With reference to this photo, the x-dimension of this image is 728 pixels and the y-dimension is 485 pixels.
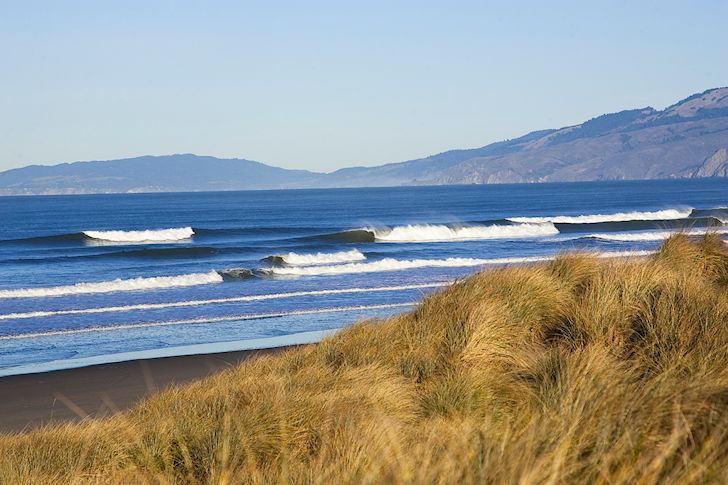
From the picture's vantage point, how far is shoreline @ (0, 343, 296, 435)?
11.1m

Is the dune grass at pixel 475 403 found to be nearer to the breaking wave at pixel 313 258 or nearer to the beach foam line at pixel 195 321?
the beach foam line at pixel 195 321

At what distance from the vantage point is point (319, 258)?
35.6 meters

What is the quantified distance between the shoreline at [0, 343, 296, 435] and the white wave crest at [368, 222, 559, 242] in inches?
1315

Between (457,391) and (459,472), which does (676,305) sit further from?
(459,472)

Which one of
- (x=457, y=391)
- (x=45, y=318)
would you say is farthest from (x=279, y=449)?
(x=45, y=318)

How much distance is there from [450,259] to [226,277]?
8.43m

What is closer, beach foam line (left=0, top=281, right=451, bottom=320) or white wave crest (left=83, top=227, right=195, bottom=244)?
beach foam line (left=0, top=281, right=451, bottom=320)

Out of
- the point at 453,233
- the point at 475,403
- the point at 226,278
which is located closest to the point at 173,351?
the point at 475,403

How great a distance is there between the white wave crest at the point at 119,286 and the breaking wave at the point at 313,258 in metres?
5.63

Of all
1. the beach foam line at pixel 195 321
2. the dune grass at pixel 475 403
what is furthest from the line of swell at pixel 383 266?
the dune grass at pixel 475 403

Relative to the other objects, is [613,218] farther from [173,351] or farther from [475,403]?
[475,403]

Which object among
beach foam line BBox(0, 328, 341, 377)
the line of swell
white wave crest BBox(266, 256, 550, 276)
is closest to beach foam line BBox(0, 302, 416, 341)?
beach foam line BBox(0, 328, 341, 377)

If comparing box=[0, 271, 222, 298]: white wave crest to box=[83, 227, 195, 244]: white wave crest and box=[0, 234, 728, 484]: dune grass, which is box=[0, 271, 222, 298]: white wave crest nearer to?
box=[0, 234, 728, 484]: dune grass

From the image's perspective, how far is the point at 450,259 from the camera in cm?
3281
